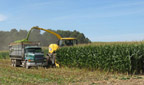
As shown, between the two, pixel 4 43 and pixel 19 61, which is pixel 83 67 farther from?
pixel 4 43

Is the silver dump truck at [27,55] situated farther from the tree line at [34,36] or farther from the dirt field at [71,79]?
the tree line at [34,36]

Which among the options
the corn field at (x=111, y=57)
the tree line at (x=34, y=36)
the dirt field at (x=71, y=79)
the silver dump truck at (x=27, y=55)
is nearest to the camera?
the dirt field at (x=71, y=79)

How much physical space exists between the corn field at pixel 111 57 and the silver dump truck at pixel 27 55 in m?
3.40

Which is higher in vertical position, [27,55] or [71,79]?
[27,55]

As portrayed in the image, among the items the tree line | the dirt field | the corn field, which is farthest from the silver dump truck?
the tree line

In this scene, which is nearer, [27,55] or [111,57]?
[111,57]

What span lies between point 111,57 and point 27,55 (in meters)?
9.14

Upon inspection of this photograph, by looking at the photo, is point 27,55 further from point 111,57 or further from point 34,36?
point 34,36

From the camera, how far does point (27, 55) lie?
71.6ft

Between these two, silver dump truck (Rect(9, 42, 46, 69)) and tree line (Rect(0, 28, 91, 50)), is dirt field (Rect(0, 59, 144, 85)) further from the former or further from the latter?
tree line (Rect(0, 28, 91, 50))

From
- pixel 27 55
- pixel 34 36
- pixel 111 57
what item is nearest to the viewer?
pixel 111 57

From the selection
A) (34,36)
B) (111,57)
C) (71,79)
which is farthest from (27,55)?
(34,36)

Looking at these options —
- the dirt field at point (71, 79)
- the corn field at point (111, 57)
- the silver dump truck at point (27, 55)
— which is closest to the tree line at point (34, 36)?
the silver dump truck at point (27, 55)

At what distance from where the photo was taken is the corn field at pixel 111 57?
52.3ft
